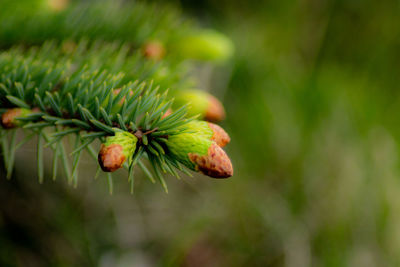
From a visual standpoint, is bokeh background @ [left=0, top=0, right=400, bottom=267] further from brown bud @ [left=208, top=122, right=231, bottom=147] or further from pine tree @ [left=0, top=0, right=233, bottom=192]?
brown bud @ [left=208, top=122, right=231, bottom=147]

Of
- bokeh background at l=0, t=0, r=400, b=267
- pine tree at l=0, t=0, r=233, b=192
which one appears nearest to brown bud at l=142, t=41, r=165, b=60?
pine tree at l=0, t=0, r=233, b=192

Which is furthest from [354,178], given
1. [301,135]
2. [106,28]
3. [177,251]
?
[106,28]

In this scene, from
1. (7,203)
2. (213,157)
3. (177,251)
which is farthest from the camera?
(177,251)

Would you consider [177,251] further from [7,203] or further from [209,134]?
[209,134]

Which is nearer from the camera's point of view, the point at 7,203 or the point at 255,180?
the point at 7,203

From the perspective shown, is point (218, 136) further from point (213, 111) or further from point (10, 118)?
point (10, 118)

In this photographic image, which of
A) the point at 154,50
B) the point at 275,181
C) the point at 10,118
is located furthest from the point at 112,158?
the point at 275,181
